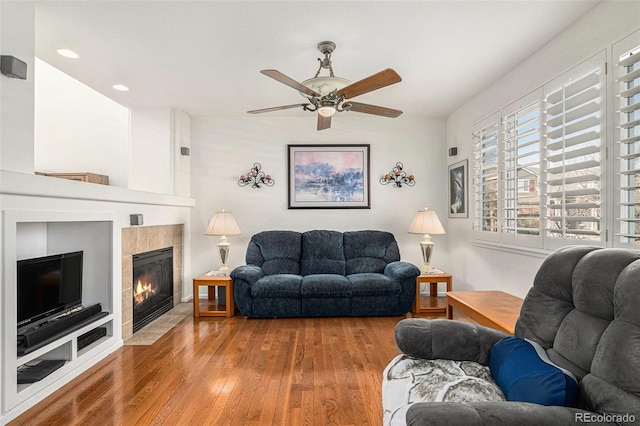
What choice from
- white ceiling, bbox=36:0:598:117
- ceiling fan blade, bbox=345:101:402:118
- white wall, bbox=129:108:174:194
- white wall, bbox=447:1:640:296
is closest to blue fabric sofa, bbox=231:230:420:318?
white wall, bbox=447:1:640:296

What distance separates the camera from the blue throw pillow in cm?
122

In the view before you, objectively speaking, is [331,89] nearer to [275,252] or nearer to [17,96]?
[17,96]

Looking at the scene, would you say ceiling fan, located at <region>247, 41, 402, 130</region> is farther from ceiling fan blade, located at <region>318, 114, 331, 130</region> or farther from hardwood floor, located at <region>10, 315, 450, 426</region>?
hardwood floor, located at <region>10, 315, 450, 426</region>

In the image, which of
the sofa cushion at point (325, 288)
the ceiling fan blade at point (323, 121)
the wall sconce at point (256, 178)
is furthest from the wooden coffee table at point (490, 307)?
the wall sconce at point (256, 178)

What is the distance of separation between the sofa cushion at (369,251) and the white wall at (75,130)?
3.11 meters

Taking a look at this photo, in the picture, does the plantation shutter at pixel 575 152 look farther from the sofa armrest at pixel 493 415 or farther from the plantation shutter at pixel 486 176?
the sofa armrest at pixel 493 415

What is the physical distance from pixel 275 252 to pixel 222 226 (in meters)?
0.77

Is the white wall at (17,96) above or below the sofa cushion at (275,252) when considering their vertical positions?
above

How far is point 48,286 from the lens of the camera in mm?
2689

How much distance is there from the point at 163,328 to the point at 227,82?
2725mm

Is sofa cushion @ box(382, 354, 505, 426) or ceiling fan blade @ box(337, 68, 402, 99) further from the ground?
ceiling fan blade @ box(337, 68, 402, 99)

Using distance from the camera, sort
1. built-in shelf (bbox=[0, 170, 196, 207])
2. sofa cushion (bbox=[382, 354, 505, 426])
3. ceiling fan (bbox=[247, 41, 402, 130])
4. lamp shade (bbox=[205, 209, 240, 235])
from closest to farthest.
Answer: sofa cushion (bbox=[382, 354, 505, 426]), built-in shelf (bbox=[0, 170, 196, 207]), ceiling fan (bbox=[247, 41, 402, 130]), lamp shade (bbox=[205, 209, 240, 235])

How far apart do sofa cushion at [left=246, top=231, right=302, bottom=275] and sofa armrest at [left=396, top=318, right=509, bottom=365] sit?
3025mm

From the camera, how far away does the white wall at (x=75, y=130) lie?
4.59m
